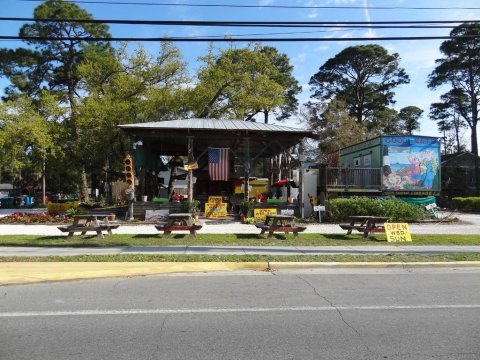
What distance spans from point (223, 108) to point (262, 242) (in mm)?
23983

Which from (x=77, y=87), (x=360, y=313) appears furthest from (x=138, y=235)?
(x=77, y=87)

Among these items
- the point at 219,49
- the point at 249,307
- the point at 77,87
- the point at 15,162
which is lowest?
the point at 249,307

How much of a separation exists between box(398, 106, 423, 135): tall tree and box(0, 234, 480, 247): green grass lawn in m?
55.6

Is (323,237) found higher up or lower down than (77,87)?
lower down

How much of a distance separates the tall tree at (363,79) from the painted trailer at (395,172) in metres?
32.8

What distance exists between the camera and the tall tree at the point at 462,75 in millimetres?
50844

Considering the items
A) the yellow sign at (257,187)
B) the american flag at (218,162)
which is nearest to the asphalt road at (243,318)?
the american flag at (218,162)

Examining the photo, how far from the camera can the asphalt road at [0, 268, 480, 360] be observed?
4672 millimetres

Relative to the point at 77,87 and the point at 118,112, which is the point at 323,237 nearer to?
the point at 118,112

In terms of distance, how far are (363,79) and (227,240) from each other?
165 feet

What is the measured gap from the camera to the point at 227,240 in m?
14.0

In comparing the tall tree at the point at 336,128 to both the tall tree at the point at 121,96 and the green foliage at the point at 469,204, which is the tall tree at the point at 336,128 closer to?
the green foliage at the point at 469,204

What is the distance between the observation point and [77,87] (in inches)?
1592

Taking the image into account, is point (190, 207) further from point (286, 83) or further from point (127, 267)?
point (286, 83)
